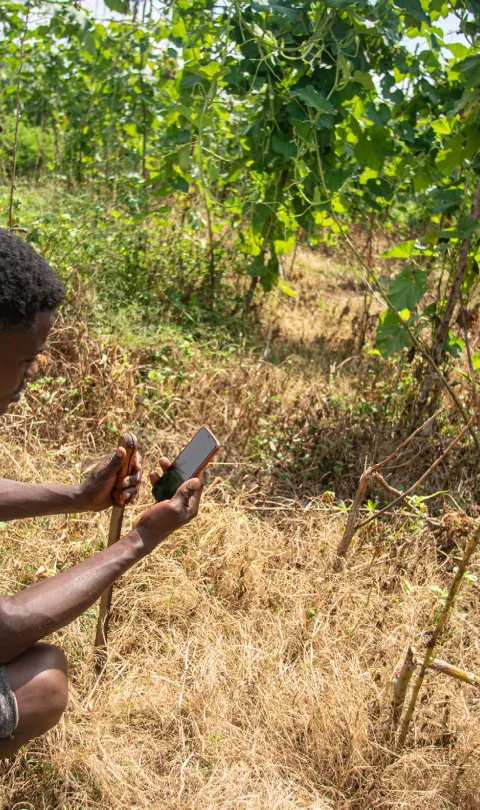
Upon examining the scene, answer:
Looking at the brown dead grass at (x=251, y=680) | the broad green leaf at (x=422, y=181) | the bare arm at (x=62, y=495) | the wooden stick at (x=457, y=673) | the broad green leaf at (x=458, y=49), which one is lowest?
the brown dead grass at (x=251, y=680)

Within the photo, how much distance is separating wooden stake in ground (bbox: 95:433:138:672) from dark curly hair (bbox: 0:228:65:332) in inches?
16.8

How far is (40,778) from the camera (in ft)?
5.82

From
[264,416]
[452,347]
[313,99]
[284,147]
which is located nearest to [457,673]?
[264,416]

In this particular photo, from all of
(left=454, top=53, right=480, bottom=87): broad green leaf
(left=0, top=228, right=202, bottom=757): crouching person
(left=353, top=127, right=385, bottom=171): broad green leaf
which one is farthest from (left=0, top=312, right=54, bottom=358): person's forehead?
(left=353, top=127, right=385, bottom=171): broad green leaf

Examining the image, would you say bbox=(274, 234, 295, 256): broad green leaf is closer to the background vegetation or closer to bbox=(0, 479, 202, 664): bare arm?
the background vegetation

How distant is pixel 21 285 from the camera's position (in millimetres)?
1418

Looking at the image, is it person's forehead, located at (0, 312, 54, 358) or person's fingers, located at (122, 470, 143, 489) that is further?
person's fingers, located at (122, 470, 143, 489)

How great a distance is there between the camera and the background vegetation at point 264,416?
6.12 ft

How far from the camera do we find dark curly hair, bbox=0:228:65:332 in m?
1.39

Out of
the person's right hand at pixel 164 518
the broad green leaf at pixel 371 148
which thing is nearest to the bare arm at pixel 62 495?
the person's right hand at pixel 164 518

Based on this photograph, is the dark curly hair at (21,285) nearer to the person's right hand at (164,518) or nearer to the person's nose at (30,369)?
the person's nose at (30,369)

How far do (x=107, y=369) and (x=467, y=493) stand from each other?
1743 millimetres

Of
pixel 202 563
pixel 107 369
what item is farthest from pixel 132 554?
pixel 107 369

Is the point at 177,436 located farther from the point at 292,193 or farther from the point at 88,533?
the point at 292,193
